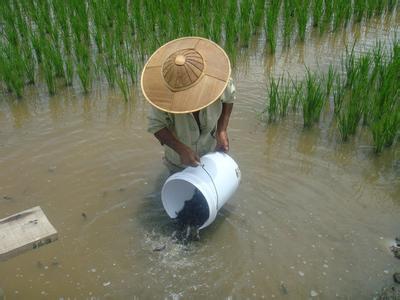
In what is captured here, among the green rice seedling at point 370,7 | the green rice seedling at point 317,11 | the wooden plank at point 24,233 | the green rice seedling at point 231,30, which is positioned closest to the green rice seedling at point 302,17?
the green rice seedling at point 317,11

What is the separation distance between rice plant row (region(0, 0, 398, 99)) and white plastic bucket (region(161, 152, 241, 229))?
1.56 meters

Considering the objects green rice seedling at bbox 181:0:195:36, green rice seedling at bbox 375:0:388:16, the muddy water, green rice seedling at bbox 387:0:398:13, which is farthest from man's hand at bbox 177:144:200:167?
green rice seedling at bbox 387:0:398:13

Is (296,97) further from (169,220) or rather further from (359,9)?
(359,9)

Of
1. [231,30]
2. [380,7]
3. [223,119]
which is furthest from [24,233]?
[380,7]

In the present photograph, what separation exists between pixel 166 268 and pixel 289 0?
3.98 metres

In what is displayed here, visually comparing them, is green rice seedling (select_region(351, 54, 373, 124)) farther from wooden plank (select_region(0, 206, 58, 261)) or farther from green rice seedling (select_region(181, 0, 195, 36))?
wooden plank (select_region(0, 206, 58, 261))

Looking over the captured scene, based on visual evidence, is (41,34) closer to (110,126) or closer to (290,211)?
(110,126)

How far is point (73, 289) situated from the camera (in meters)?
2.32

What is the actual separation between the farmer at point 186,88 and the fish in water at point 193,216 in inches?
12.0

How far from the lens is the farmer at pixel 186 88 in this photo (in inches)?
81.0

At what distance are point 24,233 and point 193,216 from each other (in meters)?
0.91

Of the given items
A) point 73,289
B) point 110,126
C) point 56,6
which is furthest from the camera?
point 56,6

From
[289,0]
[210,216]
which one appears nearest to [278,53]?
[289,0]

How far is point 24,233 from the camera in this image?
7.45 ft
